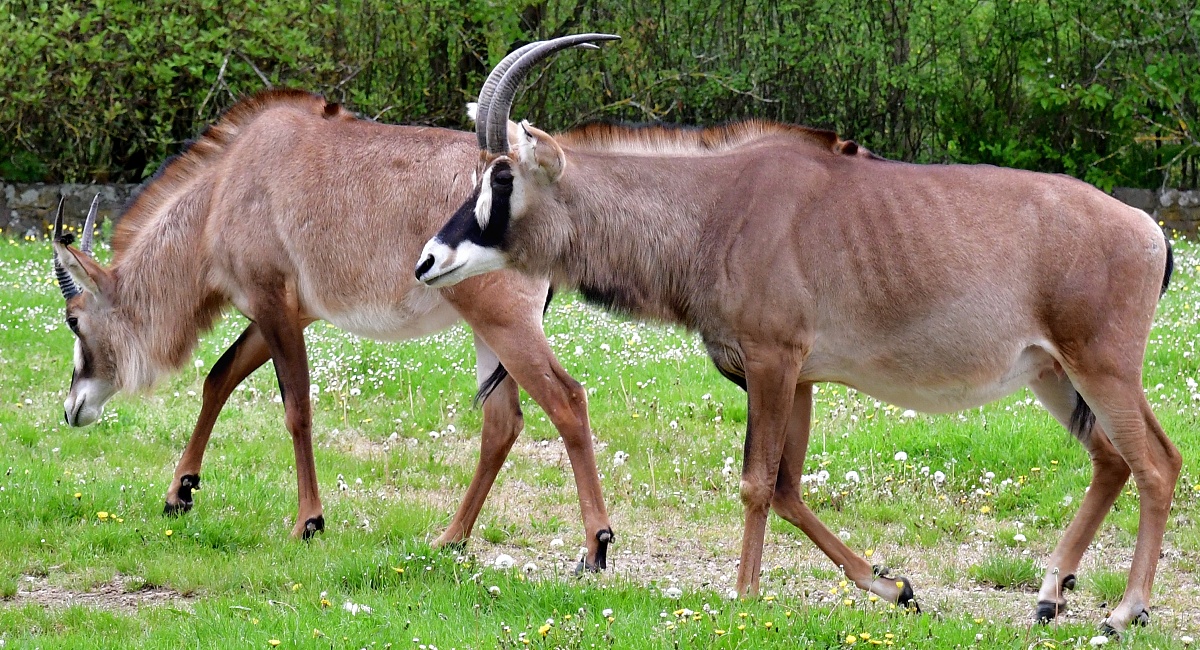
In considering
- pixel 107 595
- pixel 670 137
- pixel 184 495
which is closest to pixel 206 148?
pixel 184 495

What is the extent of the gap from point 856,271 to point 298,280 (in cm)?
293

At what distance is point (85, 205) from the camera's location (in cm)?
1567

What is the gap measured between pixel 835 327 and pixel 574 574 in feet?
5.08

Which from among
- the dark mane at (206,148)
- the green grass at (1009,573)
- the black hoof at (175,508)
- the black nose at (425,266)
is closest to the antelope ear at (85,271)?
the dark mane at (206,148)

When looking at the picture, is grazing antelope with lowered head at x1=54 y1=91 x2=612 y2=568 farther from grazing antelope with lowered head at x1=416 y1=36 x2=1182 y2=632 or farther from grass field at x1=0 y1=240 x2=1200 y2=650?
grazing antelope with lowered head at x1=416 y1=36 x2=1182 y2=632

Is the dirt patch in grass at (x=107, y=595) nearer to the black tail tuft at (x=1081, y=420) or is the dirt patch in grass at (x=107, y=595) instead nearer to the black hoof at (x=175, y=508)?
the black hoof at (x=175, y=508)

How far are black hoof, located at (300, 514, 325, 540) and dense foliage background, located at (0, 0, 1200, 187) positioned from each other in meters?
9.21

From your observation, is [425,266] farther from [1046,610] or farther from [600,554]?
[1046,610]

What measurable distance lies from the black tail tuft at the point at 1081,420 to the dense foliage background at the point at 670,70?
9812mm

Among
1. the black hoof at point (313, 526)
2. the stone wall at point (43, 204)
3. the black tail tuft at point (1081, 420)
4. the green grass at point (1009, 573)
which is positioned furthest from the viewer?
the stone wall at point (43, 204)

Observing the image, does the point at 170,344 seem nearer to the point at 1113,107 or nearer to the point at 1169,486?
the point at 1169,486

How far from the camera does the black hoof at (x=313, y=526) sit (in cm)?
A: 645

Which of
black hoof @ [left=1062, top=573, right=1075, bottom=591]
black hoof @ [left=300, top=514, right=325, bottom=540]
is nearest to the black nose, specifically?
black hoof @ [left=300, top=514, right=325, bottom=540]

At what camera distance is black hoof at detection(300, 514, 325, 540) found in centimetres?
645
